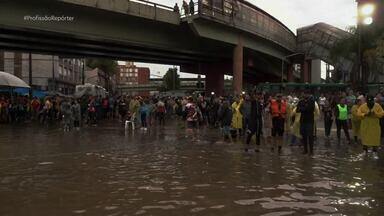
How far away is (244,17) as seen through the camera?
46.4m

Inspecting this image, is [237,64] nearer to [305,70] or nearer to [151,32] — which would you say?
[151,32]

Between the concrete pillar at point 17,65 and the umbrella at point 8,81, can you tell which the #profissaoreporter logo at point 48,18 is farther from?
the concrete pillar at point 17,65

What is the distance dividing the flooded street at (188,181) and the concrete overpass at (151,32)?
16.1 meters

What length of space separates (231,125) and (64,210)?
11621 mm

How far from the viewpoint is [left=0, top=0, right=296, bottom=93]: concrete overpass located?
3094 centimetres

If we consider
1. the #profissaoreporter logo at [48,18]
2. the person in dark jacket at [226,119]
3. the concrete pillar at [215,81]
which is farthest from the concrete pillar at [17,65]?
the person in dark jacket at [226,119]

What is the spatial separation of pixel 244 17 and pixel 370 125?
33022 millimetres

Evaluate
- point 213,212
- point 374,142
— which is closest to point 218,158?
point 374,142

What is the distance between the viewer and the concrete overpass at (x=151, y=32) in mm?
30938

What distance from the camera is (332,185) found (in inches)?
382

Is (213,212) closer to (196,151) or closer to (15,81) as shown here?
(196,151)

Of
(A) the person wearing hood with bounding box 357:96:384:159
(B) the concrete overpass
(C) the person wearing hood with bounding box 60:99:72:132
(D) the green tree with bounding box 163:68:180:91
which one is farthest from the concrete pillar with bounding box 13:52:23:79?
(A) the person wearing hood with bounding box 357:96:384:159

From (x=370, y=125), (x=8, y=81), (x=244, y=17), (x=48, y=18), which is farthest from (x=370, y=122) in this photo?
(x=244, y=17)

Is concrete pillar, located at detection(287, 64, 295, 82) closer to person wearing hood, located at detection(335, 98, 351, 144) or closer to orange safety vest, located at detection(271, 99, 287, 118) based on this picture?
person wearing hood, located at detection(335, 98, 351, 144)
